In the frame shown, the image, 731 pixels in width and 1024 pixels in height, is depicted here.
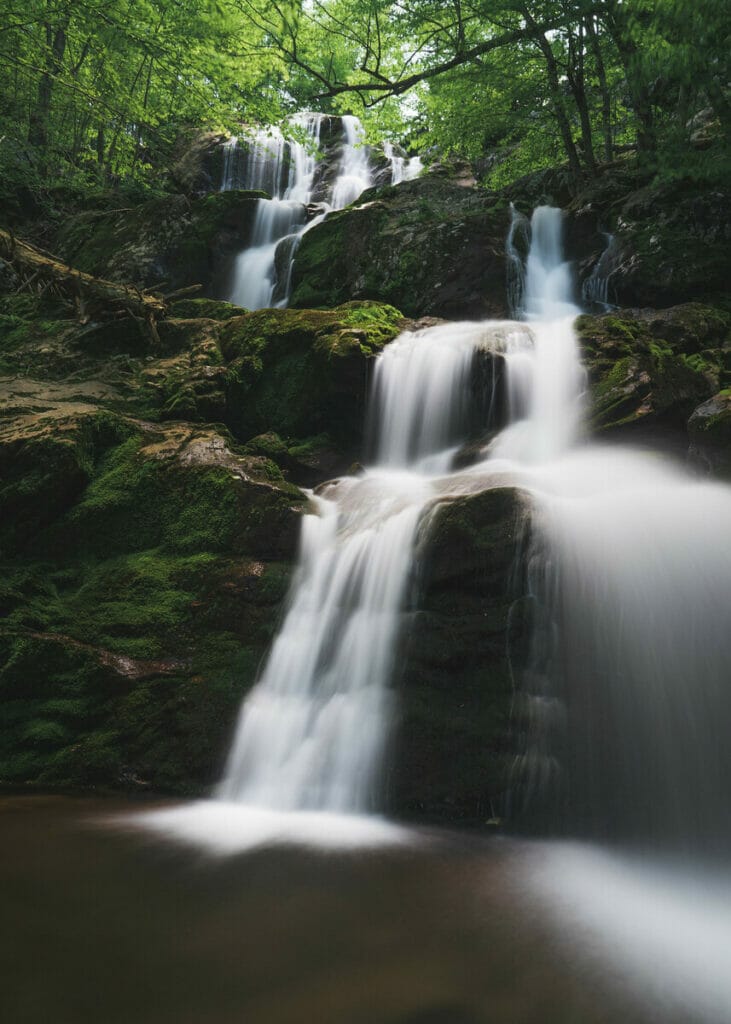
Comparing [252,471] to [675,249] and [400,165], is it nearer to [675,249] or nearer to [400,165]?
[675,249]

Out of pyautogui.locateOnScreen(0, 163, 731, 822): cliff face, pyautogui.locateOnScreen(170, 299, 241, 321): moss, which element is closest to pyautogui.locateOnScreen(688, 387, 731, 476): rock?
pyautogui.locateOnScreen(0, 163, 731, 822): cliff face

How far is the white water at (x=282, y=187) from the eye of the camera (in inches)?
474

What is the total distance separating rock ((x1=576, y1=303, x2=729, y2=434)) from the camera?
610cm

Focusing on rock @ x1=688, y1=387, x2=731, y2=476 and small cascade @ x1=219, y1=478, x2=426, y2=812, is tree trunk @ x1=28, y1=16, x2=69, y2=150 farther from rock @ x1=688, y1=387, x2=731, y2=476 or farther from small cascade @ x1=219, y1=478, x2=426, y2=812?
rock @ x1=688, y1=387, x2=731, y2=476

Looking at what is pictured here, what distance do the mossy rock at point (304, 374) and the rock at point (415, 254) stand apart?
1862 mm

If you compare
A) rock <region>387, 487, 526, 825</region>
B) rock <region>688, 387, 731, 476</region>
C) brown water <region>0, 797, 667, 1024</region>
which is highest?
rock <region>688, 387, 731, 476</region>

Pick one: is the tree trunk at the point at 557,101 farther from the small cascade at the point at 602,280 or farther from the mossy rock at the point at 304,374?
the mossy rock at the point at 304,374

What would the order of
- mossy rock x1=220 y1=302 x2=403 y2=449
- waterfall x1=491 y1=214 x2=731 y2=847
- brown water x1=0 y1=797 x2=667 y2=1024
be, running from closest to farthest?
1. brown water x1=0 y1=797 x2=667 y2=1024
2. waterfall x1=491 y1=214 x2=731 y2=847
3. mossy rock x1=220 y1=302 x2=403 y2=449

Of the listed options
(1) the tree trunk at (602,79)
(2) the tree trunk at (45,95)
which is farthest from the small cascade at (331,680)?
(1) the tree trunk at (602,79)

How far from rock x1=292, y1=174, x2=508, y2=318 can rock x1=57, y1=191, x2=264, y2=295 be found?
2.87m

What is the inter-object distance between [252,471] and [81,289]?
5.58 meters

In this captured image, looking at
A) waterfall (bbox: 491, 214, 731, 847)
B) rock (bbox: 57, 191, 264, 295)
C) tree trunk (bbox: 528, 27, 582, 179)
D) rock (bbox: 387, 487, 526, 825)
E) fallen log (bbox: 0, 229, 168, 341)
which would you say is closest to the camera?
waterfall (bbox: 491, 214, 731, 847)

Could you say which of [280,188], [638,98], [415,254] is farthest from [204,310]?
[280,188]

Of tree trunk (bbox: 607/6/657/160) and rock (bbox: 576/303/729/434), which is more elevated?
tree trunk (bbox: 607/6/657/160)
